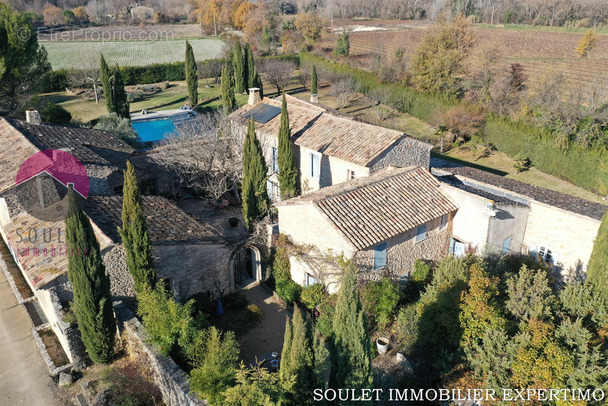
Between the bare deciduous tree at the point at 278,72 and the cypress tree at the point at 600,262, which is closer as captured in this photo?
the cypress tree at the point at 600,262

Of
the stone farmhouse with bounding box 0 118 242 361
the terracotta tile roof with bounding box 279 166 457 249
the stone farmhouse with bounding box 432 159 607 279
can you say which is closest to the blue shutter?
the stone farmhouse with bounding box 432 159 607 279

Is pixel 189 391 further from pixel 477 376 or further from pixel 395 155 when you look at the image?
pixel 395 155

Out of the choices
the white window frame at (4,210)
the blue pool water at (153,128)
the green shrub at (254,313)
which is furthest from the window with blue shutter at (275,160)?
the blue pool water at (153,128)

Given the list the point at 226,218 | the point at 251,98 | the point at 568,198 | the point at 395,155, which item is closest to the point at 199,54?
the point at 251,98

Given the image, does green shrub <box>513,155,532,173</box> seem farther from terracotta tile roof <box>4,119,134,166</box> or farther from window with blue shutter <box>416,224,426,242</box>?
terracotta tile roof <box>4,119,134,166</box>

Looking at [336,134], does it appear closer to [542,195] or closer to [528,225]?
[528,225]

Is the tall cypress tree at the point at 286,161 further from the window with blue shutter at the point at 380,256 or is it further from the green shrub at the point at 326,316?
the green shrub at the point at 326,316
